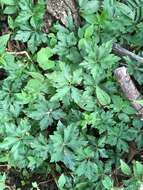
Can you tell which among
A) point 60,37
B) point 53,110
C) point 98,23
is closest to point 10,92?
point 53,110

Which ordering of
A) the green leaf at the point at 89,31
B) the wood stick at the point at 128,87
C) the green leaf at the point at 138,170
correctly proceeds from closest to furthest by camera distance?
the green leaf at the point at 138,170, the wood stick at the point at 128,87, the green leaf at the point at 89,31

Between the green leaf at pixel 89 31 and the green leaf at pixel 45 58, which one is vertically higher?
the green leaf at pixel 89 31

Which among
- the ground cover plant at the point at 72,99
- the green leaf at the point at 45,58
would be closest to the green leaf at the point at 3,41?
the ground cover plant at the point at 72,99

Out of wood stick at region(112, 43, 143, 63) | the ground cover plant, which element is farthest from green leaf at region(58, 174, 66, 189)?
wood stick at region(112, 43, 143, 63)

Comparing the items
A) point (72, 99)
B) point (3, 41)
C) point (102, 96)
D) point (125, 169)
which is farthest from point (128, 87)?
point (3, 41)

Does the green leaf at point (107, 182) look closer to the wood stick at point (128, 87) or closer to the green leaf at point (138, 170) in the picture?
the green leaf at point (138, 170)

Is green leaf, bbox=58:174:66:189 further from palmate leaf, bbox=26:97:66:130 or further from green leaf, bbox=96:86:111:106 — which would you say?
green leaf, bbox=96:86:111:106

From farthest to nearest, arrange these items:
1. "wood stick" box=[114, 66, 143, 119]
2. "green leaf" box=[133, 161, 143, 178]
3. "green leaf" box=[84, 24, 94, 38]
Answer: "green leaf" box=[84, 24, 94, 38], "wood stick" box=[114, 66, 143, 119], "green leaf" box=[133, 161, 143, 178]
